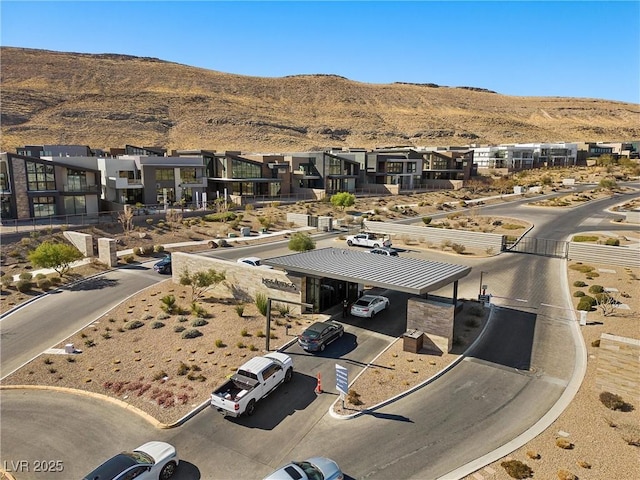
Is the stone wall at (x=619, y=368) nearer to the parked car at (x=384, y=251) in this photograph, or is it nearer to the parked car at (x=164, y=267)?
the parked car at (x=384, y=251)

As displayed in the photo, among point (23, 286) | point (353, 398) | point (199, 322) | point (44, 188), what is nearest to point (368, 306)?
point (353, 398)

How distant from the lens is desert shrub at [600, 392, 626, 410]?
728 inches

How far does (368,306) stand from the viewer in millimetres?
28719

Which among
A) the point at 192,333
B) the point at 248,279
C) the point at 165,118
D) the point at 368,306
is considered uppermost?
the point at 165,118

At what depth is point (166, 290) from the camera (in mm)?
36688

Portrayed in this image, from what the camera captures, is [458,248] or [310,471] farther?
[458,248]

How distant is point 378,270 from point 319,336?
19.5 ft

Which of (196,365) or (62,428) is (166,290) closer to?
(196,365)

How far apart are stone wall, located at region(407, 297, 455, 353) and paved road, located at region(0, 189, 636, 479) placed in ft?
5.91

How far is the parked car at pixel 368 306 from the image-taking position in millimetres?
28594

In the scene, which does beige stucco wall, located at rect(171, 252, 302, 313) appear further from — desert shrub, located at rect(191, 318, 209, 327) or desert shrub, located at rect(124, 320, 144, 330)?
desert shrub, located at rect(124, 320, 144, 330)

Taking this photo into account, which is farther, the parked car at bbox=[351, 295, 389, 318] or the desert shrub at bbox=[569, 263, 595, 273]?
the desert shrub at bbox=[569, 263, 595, 273]

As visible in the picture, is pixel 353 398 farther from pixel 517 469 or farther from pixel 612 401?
pixel 612 401

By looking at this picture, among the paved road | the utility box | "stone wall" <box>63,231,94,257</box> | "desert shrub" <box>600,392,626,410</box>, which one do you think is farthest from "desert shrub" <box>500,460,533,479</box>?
"stone wall" <box>63,231,94,257</box>
